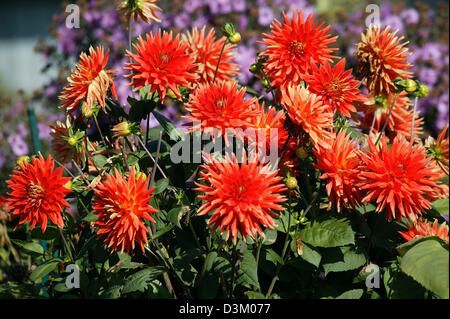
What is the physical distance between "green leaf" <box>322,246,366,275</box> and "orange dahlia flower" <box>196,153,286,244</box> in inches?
10.9

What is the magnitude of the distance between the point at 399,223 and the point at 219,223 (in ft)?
1.80

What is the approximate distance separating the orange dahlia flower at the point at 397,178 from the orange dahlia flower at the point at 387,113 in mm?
352

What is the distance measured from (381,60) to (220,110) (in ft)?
1.78

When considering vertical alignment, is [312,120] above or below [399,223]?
above

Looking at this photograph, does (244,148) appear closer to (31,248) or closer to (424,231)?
(424,231)

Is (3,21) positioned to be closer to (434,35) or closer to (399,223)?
(434,35)

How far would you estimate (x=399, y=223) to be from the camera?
1.39 metres

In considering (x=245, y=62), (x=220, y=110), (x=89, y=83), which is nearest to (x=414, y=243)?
(x=220, y=110)

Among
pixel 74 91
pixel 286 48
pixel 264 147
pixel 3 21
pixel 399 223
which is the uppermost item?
pixel 3 21

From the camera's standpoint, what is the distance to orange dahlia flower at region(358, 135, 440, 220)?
1207 mm

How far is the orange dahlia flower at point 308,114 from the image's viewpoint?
1.20 metres

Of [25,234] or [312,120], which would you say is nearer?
[312,120]

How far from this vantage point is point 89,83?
4.37 feet
